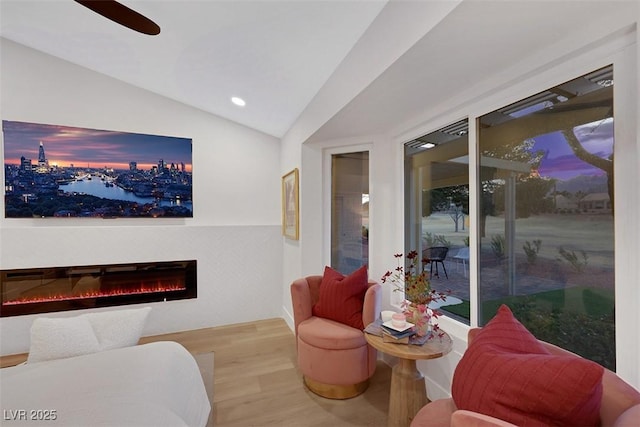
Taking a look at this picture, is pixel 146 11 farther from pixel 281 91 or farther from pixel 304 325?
pixel 304 325

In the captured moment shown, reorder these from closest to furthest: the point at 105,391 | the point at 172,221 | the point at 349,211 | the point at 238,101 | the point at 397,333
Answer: the point at 105,391, the point at 397,333, the point at 238,101, the point at 349,211, the point at 172,221

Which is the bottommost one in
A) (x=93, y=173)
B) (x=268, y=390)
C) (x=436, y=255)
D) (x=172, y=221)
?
(x=268, y=390)

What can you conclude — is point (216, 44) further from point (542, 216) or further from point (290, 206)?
point (542, 216)

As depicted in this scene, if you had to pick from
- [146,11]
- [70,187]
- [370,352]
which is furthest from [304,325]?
[70,187]

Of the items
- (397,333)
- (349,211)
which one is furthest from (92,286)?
(397,333)

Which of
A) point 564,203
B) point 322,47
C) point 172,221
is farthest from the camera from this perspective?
point 172,221

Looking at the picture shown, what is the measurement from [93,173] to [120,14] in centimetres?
241

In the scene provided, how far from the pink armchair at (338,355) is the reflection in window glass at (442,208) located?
1.95 ft

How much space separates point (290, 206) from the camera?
136 inches

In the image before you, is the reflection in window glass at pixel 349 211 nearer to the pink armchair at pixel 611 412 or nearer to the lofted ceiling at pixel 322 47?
the lofted ceiling at pixel 322 47

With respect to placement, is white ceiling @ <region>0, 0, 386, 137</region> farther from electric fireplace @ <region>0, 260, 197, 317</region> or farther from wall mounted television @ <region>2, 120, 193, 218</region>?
electric fireplace @ <region>0, 260, 197, 317</region>

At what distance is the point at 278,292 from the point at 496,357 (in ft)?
10.2

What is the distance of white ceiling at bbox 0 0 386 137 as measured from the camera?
70.1 inches

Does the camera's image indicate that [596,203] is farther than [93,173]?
No
